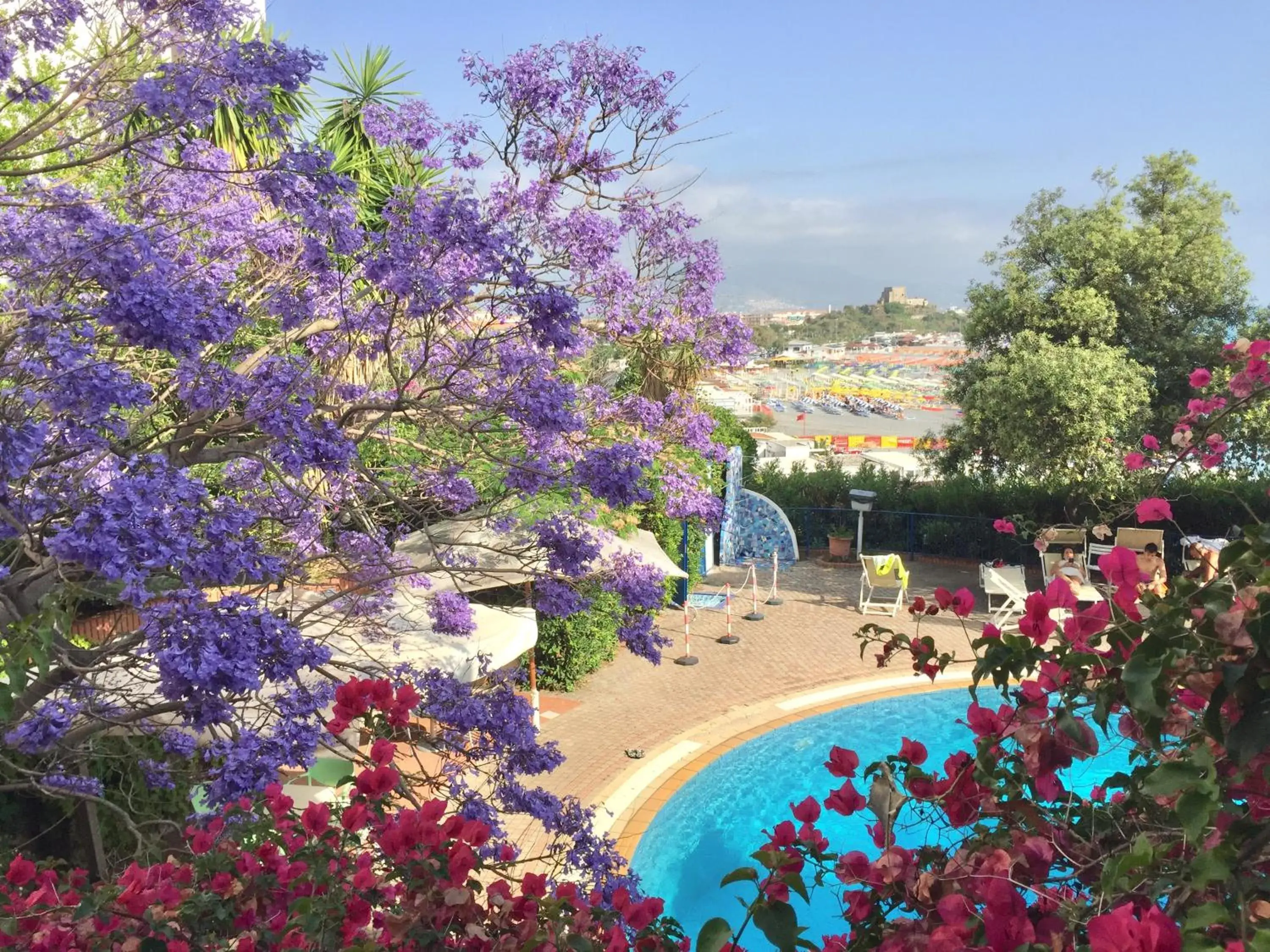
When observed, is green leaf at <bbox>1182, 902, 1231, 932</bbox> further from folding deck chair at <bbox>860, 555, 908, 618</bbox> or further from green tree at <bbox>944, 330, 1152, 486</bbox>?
green tree at <bbox>944, 330, 1152, 486</bbox>

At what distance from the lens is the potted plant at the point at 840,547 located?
17859 mm

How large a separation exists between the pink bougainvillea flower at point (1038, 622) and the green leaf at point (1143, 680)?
14.3 inches

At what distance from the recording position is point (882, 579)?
46.2ft

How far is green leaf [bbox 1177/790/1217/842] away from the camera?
47.8 inches

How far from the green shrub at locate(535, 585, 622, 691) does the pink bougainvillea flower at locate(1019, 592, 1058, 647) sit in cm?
837

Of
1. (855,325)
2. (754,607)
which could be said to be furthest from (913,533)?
(855,325)

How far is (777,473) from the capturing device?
65.8ft

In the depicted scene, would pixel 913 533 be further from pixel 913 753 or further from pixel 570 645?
pixel 913 753

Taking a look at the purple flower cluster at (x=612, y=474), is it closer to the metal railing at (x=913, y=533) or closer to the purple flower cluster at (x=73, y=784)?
the purple flower cluster at (x=73, y=784)

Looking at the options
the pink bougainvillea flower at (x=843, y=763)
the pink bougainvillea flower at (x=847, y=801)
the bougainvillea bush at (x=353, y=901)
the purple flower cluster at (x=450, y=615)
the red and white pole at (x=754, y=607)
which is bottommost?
the red and white pole at (x=754, y=607)

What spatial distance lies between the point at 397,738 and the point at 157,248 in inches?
92.0

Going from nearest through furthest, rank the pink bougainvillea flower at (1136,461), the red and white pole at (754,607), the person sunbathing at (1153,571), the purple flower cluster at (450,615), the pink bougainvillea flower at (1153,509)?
1. the person sunbathing at (1153,571)
2. the pink bougainvillea flower at (1153,509)
3. the pink bougainvillea flower at (1136,461)
4. the purple flower cluster at (450,615)
5. the red and white pole at (754,607)

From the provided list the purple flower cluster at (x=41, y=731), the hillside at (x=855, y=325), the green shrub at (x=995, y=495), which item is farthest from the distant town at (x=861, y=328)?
the purple flower cluster at (x=41, y=731)

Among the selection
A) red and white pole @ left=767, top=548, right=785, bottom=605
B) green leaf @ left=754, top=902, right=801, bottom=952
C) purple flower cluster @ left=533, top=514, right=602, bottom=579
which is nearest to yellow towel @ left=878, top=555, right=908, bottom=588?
red and white pole @ left=767, top=548, right=785, bottom=605
